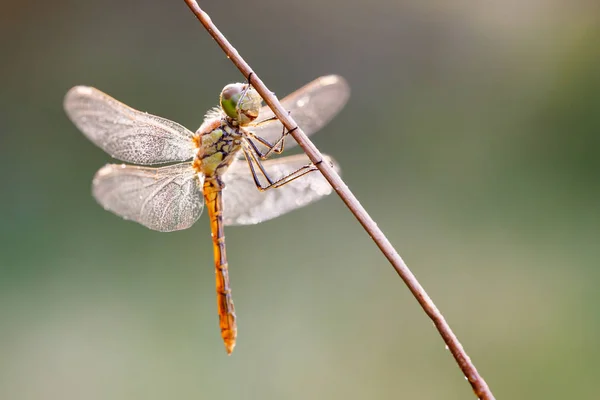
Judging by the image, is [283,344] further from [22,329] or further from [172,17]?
[172,17]

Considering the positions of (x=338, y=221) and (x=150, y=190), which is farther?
(x=338, y=221)

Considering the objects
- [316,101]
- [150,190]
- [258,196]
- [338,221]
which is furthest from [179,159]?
[338,221]

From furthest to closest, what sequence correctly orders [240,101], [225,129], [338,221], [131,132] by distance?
[338,221] < [131,132] < [225,129] < [240,101]

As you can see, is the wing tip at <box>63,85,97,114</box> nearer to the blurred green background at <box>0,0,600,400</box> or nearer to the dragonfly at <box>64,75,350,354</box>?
the dragonfly at <box>64,75,350,354</box>

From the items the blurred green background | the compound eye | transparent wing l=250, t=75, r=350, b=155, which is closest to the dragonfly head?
the compound eye

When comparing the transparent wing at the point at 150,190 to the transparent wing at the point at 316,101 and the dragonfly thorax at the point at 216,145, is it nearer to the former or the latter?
the dragonfly thorax at the point at 216,145

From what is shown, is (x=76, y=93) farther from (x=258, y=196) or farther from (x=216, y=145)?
(x=258, y=196)
